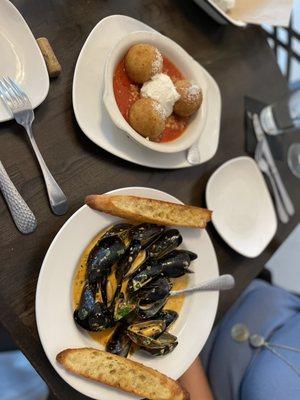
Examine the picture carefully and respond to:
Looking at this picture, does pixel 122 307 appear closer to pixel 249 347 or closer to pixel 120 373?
pixel 120 373

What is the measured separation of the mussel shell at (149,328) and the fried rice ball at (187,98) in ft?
1.55

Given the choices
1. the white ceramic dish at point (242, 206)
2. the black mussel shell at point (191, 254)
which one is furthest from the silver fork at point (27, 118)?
the white ceramic dish at point (242, 206)

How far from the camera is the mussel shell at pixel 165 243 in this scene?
0.96 m

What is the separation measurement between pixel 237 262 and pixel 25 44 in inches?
28.0

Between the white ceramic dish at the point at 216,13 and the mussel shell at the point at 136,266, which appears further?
the white ceramic dish at the point at 216,13

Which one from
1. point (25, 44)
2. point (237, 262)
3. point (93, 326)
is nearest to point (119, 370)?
point (93, 326)

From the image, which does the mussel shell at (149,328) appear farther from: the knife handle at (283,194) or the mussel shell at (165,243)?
the knife handle at (283,194)

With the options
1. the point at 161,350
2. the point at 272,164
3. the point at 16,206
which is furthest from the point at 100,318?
the point at 272,164

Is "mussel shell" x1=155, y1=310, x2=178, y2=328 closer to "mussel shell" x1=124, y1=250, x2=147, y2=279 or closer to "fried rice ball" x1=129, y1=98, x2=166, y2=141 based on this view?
"mussel shell" x1=124, y1=250, x2=147, y2=279

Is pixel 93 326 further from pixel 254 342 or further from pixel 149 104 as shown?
pixel 254 342

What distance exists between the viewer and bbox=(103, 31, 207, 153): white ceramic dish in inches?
38.4

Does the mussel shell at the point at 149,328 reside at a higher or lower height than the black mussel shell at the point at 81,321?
lower

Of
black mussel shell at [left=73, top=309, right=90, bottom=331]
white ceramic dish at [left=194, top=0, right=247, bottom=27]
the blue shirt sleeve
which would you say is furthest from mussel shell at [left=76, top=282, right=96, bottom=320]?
white ceramic dish at [left=194, top=0, right=247, bottom=27]

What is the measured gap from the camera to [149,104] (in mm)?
997
